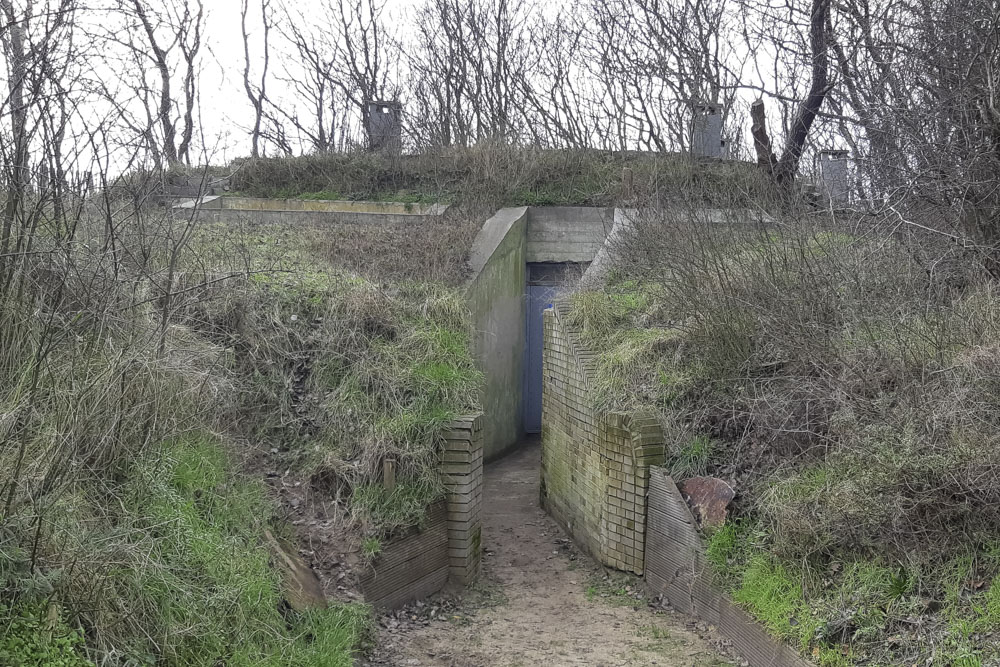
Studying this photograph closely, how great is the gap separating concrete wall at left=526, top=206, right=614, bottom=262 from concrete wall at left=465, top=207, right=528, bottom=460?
0.85 ft

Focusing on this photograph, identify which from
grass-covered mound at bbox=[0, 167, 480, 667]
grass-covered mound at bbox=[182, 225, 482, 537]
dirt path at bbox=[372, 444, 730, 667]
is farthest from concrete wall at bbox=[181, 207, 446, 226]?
dirt path at bbox=[372, 444, 730, 667]

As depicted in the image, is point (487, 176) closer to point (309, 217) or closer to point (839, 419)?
→ point (309, 217)

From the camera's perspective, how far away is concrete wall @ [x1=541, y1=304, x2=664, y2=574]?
7191mm

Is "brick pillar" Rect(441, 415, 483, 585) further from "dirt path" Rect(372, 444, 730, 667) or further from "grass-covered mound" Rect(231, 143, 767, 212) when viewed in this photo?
"grass-covered mound" Rect(231, 143, 767, 212)

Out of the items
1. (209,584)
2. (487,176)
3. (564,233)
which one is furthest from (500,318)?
(209,584)

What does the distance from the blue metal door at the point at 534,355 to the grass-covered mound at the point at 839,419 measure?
4659mm

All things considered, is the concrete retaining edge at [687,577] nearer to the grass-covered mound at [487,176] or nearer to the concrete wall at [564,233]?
the concrete wall at [564,233]

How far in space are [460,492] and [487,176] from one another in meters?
9.29

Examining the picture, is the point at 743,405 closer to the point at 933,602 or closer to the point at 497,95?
the point at 933,602

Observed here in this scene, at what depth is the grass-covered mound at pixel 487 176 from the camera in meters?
14.7

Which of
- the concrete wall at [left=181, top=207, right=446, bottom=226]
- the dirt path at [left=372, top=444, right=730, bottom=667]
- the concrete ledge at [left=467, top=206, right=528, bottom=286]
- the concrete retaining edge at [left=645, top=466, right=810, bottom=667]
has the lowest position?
the dirt path at [left=372, top=444, right=730, bottom=667]

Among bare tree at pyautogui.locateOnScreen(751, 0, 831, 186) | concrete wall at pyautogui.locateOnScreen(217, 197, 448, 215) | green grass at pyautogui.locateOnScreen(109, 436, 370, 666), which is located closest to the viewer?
green grass at pyautogui.locateOnScreen(109, 436, 370, 666)

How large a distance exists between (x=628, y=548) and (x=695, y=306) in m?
2.44

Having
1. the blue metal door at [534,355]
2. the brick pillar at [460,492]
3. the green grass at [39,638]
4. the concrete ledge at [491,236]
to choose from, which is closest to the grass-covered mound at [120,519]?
the green grass at [39,638]
